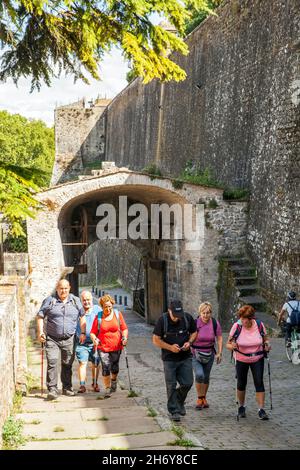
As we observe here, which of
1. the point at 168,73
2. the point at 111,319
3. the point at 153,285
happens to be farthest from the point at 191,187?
the point at 111,319

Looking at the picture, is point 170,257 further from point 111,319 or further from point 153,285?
point 111,319

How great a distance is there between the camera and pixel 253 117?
17812 mm

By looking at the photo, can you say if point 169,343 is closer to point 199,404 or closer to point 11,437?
point 199,404

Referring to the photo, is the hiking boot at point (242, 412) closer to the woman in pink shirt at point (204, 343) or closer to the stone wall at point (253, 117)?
the woman in pink shirt at point (204, 343)

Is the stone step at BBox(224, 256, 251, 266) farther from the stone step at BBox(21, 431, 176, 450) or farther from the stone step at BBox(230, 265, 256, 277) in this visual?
the stone step at BBox(21, 431, 176, 450)

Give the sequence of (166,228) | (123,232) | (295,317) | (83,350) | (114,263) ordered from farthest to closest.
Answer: (114,263) → (123,232) → (166,228) → (295,317) → (83,350)

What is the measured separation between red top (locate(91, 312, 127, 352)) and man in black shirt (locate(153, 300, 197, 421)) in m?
1.16

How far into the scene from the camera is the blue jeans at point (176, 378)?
25.9 feet

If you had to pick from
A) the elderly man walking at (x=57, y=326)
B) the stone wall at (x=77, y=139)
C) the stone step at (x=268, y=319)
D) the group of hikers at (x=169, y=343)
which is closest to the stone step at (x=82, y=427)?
the group of hikers at (x=169, y=343)

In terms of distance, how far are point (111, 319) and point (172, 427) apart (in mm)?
2738

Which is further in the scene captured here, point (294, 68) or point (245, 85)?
point (245, 85)

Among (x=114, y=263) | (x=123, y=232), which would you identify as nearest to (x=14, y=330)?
(x=123, y=232)

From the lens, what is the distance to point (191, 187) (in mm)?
18062

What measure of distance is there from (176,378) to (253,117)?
37.2 feet
